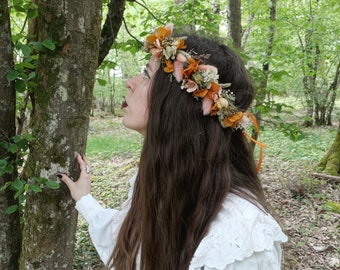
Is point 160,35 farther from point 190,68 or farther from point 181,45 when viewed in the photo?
point 190,68

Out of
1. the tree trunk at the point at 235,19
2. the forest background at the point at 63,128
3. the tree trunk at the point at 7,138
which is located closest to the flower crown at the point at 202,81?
the forest background at the point at 63,128

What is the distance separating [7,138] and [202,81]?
3.51 ft

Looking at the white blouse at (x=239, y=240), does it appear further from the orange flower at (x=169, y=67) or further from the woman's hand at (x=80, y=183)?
the woman's hand at (x=80, y=183)

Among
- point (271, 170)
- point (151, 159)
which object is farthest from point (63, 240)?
point (271, 170)

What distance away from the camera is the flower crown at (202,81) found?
1327 millimetres

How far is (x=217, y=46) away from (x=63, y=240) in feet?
4.31

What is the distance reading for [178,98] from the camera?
1.36 meters

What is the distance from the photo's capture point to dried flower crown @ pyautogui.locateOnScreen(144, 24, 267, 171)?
1.33 meters

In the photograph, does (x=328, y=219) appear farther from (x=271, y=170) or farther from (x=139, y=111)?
(x=139, y=111)

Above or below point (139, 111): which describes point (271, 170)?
below

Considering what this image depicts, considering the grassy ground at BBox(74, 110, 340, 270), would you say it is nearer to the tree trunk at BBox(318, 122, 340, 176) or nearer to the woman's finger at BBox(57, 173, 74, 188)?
the tree trunk at BBox(318, 122, 340, 176)

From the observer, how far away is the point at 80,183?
1.65m

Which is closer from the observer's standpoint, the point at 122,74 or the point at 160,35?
the point at 160,35

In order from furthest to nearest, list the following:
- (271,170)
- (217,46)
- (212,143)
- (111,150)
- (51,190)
Result: (111,150), (271,170), (51,190), (217,46), (212,143)
